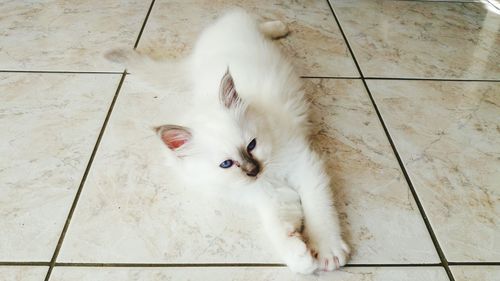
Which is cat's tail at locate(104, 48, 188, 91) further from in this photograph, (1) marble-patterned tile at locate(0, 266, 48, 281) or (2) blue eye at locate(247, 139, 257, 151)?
(1) marble-patterned tile at locate(0, 266, 48, 281)

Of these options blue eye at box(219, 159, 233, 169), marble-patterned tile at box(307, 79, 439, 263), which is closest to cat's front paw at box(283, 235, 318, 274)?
marble-patterned tile at box(307, 79, 439, 263)

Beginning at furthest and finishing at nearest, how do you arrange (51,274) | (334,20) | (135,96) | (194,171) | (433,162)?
(334,20)
(135,96)
(433,162)
(194,171)
(51,274)

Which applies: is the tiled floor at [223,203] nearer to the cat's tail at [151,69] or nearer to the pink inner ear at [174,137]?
the cat's tail at [151,69]

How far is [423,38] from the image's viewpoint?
72.2 inches

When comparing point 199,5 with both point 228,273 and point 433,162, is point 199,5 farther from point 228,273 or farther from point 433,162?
point 228,273

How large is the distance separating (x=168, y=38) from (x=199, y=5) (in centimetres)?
35

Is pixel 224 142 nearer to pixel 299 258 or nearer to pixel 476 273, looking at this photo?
pixel 299 258

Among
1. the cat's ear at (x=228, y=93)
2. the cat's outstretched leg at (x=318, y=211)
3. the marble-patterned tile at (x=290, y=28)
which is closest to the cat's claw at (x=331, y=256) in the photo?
the cat's outstretched leg at (x=318, y=211)

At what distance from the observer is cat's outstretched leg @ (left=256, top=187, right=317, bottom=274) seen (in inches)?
35.7

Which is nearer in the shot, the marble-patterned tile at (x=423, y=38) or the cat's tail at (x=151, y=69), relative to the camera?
the cat's tail at (x=151, y=69)

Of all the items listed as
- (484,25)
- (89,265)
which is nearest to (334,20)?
(484,25)

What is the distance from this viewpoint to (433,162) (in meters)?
1.22

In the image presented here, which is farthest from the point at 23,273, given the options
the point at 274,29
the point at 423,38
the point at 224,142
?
the point at 423,38

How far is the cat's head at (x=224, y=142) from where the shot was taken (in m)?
0.96
